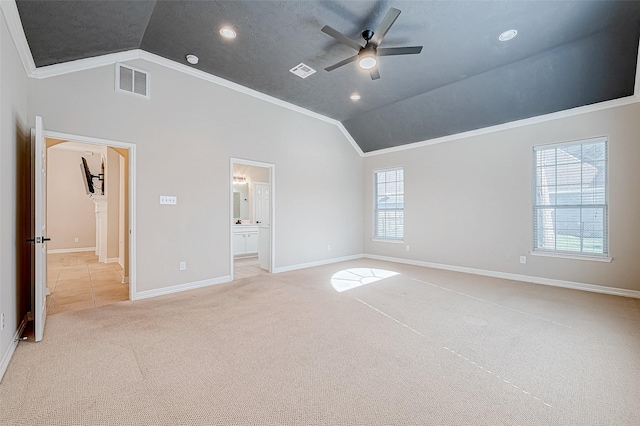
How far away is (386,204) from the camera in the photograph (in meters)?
7.01

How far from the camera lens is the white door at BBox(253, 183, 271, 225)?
26.9 feet

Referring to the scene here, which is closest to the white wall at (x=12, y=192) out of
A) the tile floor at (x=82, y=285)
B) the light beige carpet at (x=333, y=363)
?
the light beige carpet at (x=333, y=363)

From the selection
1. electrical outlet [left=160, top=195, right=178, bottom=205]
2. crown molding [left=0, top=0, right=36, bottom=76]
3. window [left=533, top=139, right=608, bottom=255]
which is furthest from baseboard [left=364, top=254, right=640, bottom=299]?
crown molding [left=0, top=0, right=36, bottom=76]

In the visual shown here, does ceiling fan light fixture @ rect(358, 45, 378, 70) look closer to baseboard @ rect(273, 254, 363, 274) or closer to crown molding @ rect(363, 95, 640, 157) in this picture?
crown molding @ rect(363, 95, 640, 157)

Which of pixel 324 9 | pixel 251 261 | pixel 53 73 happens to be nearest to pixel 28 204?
pixel 53 73

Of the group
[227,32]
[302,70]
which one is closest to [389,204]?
[302,70]

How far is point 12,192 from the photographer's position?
2.51m

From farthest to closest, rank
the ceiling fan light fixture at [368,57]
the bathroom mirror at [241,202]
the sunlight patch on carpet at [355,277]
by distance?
the bathroom mirror at [241,202] → the sunlight patch on carpet at [355,277] → the ceiling fan light fixture at [368,57]

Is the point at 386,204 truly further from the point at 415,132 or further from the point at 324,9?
the point at 324,9

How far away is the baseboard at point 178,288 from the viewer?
3.85 meters

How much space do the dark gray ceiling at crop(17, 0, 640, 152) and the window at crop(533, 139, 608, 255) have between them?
28.8 inches

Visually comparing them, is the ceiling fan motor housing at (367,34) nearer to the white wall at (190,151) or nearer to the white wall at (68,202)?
the white wall at (190,151)

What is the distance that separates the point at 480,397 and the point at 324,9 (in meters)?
3.64

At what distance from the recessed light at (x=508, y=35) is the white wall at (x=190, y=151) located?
11.8 ft
